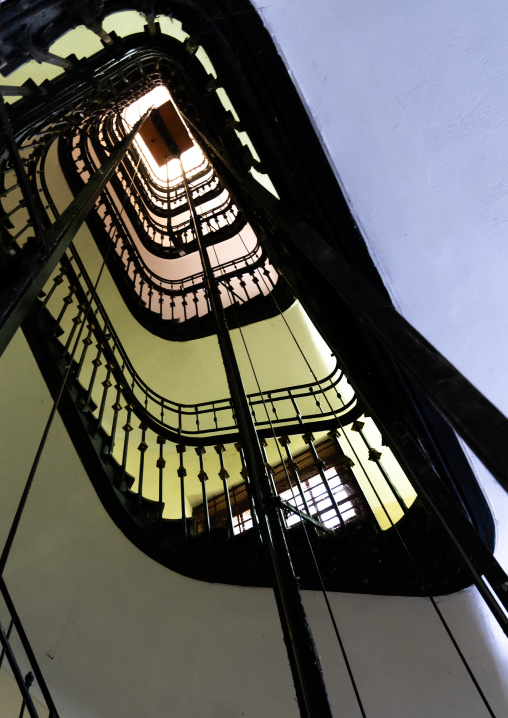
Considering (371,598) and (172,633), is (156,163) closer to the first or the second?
(172,633)

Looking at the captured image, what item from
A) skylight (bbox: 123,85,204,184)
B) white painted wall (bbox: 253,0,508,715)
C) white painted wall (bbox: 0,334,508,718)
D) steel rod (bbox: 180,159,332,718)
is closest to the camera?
steel rod (bbox: 180,159,332,718)

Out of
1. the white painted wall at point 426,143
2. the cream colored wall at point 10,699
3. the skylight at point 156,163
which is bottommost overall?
the cream colored wall at point 10,699

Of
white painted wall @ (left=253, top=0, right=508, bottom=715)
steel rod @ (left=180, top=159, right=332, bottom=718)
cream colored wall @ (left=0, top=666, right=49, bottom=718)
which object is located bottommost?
steel rod @ (left=180, top=159, right=332, bottom=718)

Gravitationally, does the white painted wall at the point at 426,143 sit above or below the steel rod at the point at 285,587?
above

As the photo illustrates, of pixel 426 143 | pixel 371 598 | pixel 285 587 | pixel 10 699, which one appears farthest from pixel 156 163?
pixel 285 587

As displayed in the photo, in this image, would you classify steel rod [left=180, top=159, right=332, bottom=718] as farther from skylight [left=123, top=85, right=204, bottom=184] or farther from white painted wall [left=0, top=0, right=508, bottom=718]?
skylight [left=123, top=85, right=204, bottom=184]

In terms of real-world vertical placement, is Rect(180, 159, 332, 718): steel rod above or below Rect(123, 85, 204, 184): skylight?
below

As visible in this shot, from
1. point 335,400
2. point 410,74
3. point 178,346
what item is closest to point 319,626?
point 410,74

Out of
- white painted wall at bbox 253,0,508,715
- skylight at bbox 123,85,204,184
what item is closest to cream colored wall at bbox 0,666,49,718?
white painted wall at bbox 253,0,508,715

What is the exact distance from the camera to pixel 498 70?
1.38 m

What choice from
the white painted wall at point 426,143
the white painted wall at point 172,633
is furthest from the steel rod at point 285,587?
the white painted wall at point 172,633

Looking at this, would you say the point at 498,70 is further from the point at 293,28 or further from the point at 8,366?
the point at 8,366

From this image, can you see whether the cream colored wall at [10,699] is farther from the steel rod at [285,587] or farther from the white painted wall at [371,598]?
the steel rod at [285,587]

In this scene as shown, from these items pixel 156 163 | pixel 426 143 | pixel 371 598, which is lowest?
pixel 371 598
